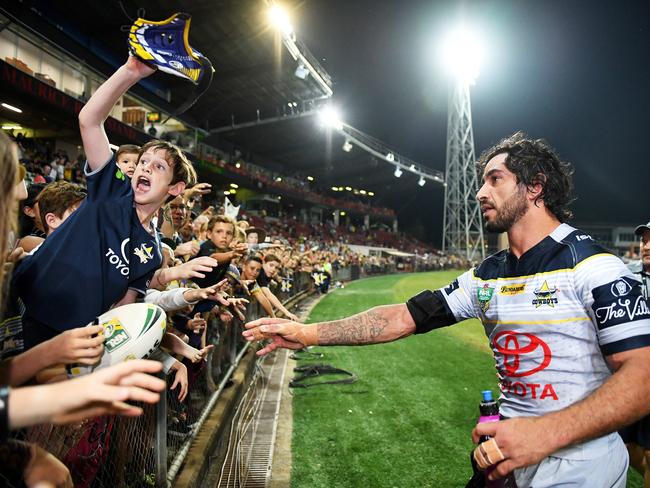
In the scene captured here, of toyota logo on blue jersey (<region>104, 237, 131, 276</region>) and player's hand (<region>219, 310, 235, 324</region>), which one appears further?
player's hand (<region>219, 310, 235, 324</region>)

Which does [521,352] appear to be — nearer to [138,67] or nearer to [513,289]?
[513,289]

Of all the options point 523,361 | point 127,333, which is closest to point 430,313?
point 523,361

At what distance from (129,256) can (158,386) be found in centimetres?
127

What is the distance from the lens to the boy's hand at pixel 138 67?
1.81m

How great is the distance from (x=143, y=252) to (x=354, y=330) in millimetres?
1242

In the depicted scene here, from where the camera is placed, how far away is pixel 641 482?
3.40 metres

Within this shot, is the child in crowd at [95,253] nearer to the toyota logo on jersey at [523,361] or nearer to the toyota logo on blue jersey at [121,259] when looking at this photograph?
the toyota logo on blue jersey at [121,259]

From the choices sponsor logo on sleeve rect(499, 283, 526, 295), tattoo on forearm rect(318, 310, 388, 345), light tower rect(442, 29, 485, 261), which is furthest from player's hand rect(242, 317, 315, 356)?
light tower rect(442, 29, 485, 261)

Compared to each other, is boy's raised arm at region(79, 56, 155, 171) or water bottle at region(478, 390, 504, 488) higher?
boy's raised arm at region(79, 56, 155, 171)

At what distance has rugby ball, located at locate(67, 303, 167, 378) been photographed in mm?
1517

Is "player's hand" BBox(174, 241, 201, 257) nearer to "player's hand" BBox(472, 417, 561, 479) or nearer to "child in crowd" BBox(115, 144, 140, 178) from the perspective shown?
"child in crowd" BBox(115, 144, 140, 178)

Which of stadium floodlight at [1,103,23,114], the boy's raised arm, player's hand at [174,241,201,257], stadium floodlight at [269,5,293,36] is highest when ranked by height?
stadium floodlight at [269,5,293,36]

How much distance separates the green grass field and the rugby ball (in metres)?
2.37

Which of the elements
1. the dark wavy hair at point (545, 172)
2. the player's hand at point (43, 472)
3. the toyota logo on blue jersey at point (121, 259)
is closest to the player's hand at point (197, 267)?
the toyota logo on blue jersey at point (121, 259)
